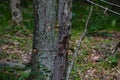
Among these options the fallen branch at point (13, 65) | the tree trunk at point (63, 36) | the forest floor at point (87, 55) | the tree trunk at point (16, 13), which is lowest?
the forest floor at point (87, 55)

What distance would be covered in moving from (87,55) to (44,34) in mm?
2186

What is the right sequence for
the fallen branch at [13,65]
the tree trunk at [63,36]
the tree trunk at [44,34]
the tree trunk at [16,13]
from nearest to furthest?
the tree trunk at [63,36] < the tree trunk at [44,34] < the fallen branch at [13,65] < the tree trunk at [16,13]

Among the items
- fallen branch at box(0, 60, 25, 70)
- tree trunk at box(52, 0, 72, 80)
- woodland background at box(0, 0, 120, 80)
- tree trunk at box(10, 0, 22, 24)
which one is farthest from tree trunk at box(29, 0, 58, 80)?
tree trunk at box(10, 0, 22, 24)

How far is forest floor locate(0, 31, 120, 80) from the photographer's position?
297 inches

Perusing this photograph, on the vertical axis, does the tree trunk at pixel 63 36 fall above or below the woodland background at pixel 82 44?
above

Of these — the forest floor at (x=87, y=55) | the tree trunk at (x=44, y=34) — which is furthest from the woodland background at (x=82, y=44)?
the tree trunk at (x=44, y=34)

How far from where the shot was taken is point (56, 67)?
4.48 metres

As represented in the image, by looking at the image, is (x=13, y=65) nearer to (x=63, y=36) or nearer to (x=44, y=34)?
(x=44, y=34)

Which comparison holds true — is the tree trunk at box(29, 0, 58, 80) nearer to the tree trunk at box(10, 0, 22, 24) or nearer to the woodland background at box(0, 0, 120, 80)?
the woodland background at box(0, 0, 120, 80)

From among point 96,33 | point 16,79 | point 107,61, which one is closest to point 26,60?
point 16,79

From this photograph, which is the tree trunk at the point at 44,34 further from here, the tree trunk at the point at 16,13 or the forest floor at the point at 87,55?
the tree trunk at the point at 16,13

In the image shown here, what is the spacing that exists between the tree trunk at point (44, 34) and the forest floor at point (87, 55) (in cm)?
61

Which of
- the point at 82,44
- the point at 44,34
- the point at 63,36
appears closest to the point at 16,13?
the point at 82,44

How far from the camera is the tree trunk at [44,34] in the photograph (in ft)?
21.1
